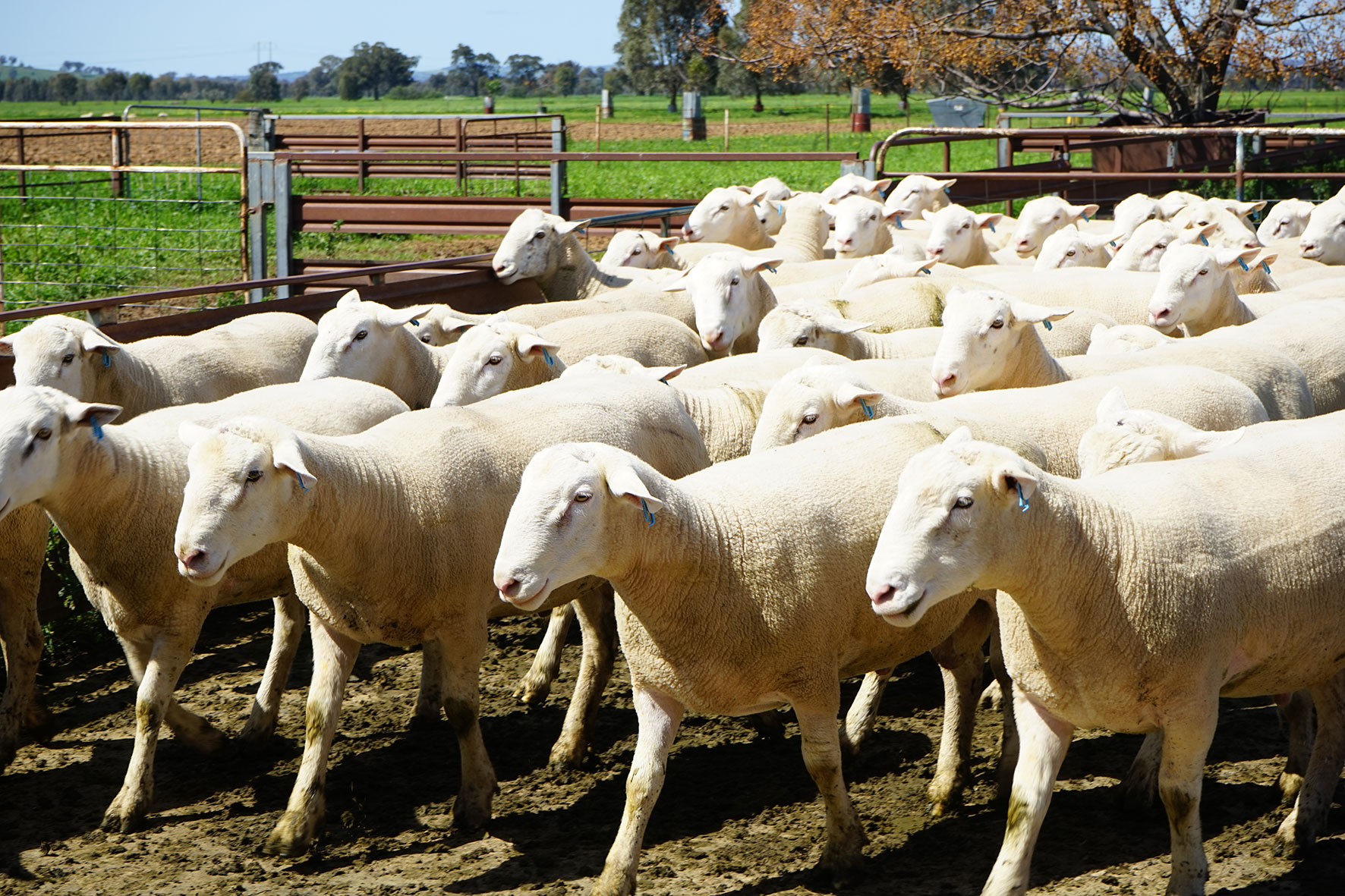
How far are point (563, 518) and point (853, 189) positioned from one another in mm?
8233

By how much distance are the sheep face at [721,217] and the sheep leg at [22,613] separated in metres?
6.25

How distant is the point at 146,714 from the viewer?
15.0 feet

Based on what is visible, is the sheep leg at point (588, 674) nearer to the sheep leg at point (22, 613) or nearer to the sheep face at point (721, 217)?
the sheep leg at point (22, 613)

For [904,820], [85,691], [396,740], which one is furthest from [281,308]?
[904,820]

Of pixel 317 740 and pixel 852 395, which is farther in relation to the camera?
pixel 852 395

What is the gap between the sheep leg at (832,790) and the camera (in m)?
4.02

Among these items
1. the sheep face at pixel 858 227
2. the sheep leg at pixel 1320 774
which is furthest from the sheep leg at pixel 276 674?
the sheep face at pixel 858 227

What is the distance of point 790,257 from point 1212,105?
13.3 m

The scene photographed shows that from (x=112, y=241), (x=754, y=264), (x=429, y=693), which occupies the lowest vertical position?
(x=429, y=693)

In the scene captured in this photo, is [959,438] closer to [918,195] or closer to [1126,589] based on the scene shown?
[1126,589]

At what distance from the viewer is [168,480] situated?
487cm

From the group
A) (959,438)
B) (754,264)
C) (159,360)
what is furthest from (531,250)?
(959,438)

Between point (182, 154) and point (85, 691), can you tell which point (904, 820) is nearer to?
point (85, 691)

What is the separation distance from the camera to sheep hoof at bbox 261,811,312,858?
4.30 metres
